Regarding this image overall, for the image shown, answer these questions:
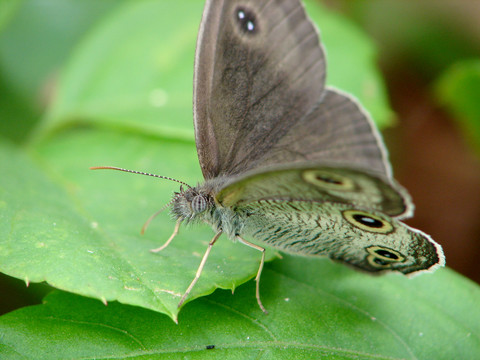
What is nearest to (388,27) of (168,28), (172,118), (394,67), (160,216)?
(394,67)

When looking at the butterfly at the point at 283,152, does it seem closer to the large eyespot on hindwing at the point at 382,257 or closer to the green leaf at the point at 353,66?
the large eyespot on hindwing at the point at 382,257

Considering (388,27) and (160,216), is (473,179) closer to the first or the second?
(388,27)

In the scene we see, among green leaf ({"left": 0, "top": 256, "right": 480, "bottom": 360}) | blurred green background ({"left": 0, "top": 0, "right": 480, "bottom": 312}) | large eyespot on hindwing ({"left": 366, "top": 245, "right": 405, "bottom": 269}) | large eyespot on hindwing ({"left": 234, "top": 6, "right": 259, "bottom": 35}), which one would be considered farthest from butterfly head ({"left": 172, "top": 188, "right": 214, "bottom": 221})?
large eyespot on hindwing ({"left": 234, "top": 6, "right": 259, "bottom": 35})

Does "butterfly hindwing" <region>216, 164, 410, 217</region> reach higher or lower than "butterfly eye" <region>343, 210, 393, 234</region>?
higher

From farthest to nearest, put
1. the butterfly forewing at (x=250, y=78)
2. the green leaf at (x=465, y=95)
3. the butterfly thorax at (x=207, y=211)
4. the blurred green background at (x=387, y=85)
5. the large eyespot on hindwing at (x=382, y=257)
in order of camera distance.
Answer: the green leaf at (x=465, y=95)
the blurred green background at (x=387, y=85)
the butterfly forewing at (x=250, y=78)
the butterfly thorax at (x=207, y=211)
the large eyespot on hindwing at (x=382, y=257)

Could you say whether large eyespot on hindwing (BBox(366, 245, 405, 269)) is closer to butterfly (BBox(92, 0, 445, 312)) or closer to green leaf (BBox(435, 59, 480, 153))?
butterfly (BBox(92, 0, 445, 312))

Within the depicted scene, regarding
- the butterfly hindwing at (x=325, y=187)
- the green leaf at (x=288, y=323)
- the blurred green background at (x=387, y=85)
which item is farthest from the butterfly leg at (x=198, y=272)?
the blurred green background at (x=387, y=85)

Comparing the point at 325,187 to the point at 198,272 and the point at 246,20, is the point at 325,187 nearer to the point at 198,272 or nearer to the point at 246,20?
the point at 198,272

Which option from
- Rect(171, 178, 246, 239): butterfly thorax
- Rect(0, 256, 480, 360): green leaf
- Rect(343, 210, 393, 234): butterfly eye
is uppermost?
Rect(343, 210, 393, 234): butterfly eye
